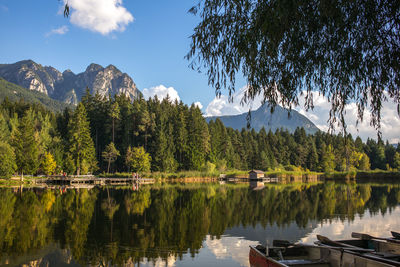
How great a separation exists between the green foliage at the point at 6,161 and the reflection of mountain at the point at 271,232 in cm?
4571

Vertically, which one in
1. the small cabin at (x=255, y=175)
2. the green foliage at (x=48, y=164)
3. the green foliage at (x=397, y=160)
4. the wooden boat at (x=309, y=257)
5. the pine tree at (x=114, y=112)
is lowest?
the wooden boat at (x=309, y=257)

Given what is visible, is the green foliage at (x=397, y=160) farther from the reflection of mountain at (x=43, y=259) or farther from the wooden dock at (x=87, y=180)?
the reflection of mountain at (x=43, y=259)

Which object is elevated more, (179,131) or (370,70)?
(179,131)

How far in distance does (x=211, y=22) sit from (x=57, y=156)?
66.6 meters

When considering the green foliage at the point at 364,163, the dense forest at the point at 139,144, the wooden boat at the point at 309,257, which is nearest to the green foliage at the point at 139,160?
the dense forest at the point at 139,144

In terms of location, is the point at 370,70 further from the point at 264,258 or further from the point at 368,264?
the point at 264,258

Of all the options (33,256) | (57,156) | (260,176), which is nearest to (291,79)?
(33,256)

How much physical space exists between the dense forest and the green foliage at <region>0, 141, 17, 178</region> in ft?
0.42

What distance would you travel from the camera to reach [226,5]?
7293 mm

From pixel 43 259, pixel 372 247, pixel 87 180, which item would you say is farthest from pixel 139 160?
pixel 372 247

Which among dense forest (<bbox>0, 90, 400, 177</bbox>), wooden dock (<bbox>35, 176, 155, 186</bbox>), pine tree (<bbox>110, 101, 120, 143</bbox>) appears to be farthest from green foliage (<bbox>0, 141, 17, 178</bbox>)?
pine tree (<bbox>110, 101, 120, 143</bbox>)

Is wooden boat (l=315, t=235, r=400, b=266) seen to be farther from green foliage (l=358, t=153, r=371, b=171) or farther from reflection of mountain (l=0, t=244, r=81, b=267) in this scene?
green foliage (l=358, t=153, r=371, b=171)

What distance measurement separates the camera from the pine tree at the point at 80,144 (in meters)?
69.1

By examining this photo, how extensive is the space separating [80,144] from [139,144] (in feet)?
53.9
